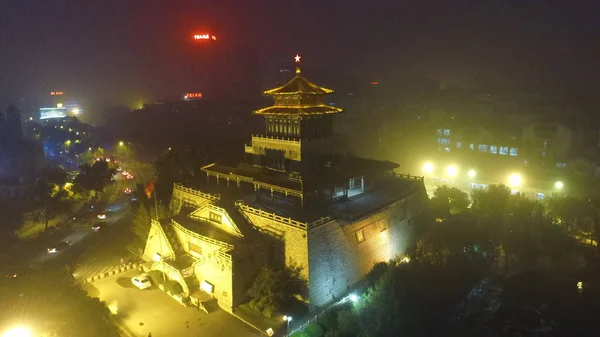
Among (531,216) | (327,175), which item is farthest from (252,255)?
(531,216)

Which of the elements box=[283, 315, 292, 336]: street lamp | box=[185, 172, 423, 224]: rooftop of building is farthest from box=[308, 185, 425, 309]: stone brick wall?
box=[283, 315, 292, 336]: street lamp

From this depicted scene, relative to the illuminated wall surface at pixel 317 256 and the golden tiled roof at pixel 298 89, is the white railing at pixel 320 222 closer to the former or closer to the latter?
the illuminated wall surface at pixel 317 256

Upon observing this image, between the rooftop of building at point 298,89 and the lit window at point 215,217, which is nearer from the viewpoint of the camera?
the lit window at point 215,217

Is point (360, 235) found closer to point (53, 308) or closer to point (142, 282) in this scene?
point (142, 282)

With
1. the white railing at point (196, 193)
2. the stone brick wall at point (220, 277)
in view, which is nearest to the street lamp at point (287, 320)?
the stone brick wall at point (220, 277)

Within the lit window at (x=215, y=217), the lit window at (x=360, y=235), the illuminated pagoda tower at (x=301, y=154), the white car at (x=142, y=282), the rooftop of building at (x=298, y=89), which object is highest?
the rooftop of building at (x=298, y=89)

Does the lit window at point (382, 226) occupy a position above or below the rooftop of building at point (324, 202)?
below

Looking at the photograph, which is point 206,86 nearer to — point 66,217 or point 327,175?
point 66,217
